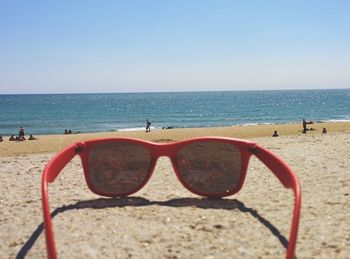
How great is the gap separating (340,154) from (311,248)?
13.9ft

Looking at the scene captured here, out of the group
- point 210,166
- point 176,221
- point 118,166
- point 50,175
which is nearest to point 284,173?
point 210,166

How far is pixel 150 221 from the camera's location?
3254mm

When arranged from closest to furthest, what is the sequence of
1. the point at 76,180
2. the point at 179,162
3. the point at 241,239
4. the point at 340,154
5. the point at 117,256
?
the point at 117,256, the point at 241,239, the point at 179,162, the point at 76,180, the point at 340,154

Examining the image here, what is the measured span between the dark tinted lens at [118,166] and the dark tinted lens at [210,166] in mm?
331

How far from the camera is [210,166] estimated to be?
3.50 metres

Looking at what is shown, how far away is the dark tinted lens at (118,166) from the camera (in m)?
3.43

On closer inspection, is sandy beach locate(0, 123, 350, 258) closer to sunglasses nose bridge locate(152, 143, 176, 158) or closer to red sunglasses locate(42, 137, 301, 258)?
red sunglasses locate(42, 137, 301, 258)

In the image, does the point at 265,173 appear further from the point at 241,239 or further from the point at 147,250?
the point at 147,250

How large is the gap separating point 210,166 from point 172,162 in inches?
12.8

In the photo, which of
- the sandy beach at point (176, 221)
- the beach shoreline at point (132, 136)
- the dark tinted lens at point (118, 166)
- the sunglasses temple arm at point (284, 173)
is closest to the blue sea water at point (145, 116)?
the beach shoreline at point (132, 136)

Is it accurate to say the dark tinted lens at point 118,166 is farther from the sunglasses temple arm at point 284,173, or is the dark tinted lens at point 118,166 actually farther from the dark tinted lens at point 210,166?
the sunglasses temple arm at point 284,173

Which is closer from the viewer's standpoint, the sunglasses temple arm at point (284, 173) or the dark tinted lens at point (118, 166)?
the sunglasses temple arm at point (284, 173)

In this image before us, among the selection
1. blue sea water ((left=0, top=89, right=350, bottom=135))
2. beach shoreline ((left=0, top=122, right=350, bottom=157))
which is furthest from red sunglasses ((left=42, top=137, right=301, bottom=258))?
blue sea water ((left=0, top=89, right=350, bottom=135))

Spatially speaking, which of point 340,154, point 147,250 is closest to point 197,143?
point 147,250
